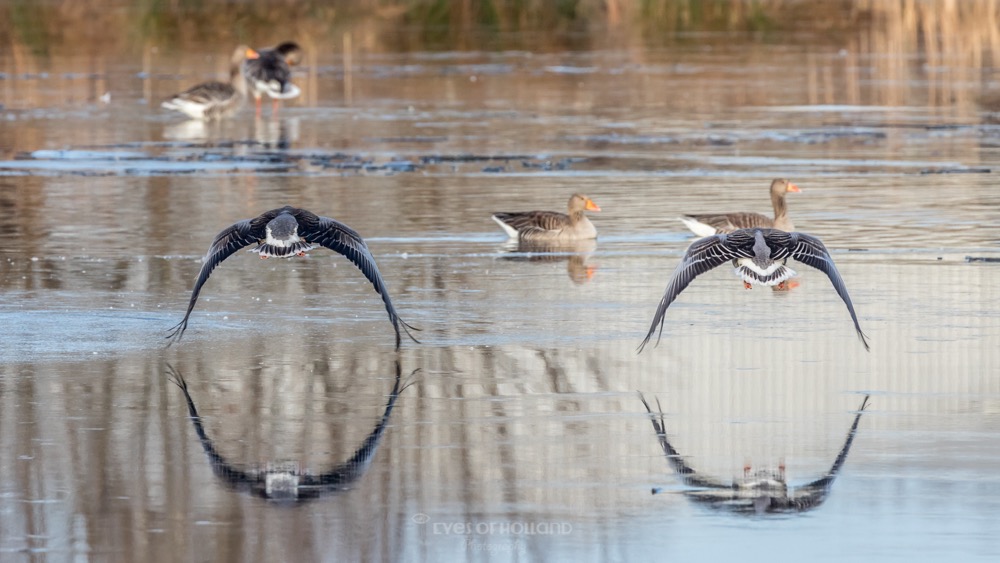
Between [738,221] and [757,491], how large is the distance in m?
7.52

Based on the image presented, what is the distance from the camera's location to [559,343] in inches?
410

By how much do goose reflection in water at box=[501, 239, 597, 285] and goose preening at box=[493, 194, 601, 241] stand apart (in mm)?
43

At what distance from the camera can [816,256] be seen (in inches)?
367

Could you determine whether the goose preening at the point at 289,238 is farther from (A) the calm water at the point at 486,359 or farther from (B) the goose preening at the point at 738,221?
(B) the goose preening at the point at 738,221

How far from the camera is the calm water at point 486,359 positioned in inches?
269

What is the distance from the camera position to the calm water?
6844mm

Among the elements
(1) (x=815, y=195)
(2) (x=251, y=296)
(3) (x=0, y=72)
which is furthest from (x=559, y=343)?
(3) (x=0, y=72)

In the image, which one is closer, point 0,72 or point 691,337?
point 691,337

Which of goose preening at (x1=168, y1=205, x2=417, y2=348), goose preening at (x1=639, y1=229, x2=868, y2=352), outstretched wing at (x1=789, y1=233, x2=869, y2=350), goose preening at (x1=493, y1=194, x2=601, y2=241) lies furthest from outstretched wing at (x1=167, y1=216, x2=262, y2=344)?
goose preening at (x1=493, y1=194, x2=601, y2=241)

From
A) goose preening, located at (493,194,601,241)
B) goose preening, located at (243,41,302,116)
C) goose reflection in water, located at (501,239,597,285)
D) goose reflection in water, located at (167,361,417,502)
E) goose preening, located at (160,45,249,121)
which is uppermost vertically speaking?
goose preening, located at (243,41,302,116)

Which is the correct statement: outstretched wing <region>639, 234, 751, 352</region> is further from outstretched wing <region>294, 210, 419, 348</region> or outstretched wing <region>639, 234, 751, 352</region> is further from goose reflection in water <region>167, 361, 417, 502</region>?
goose reflection in water <region>167, 361, 417, 502</region>

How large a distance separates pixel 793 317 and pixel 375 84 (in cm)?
2031

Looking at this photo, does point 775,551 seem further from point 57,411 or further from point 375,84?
point 375,84

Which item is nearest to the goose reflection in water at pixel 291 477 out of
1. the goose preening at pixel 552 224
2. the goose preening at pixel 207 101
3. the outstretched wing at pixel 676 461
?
the outstretched wing at pixel 676 461
